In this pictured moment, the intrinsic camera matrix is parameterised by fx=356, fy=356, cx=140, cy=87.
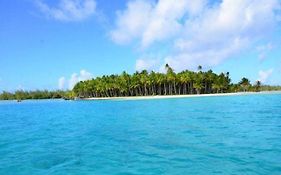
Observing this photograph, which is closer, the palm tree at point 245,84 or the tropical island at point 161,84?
the tropical island at point 161,84

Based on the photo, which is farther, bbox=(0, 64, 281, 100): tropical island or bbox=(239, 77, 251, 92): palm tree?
bbox=(239, 77, 251, 92): palm tree

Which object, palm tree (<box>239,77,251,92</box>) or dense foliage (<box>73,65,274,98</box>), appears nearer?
dense foliage (<box>73,65,274,98</box>)

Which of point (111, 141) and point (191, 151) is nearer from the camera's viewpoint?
point (191, 151)

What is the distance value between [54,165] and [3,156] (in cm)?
391

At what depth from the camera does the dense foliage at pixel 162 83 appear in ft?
388

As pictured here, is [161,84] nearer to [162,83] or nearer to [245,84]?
[162,83]

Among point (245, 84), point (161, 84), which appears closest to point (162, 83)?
point (161, 84)

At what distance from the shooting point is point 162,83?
121375 mm

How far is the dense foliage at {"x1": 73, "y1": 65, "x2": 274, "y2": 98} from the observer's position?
118 meters

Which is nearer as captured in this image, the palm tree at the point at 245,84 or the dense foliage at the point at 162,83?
the dense foliage at the point at 162,83

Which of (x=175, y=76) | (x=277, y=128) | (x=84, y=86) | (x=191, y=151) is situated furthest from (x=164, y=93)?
(x=191, y=151)

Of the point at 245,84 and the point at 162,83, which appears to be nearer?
the point at 162,83

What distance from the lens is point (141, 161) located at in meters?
12.9

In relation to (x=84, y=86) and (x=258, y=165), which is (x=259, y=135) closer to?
(x=258, y=165)
